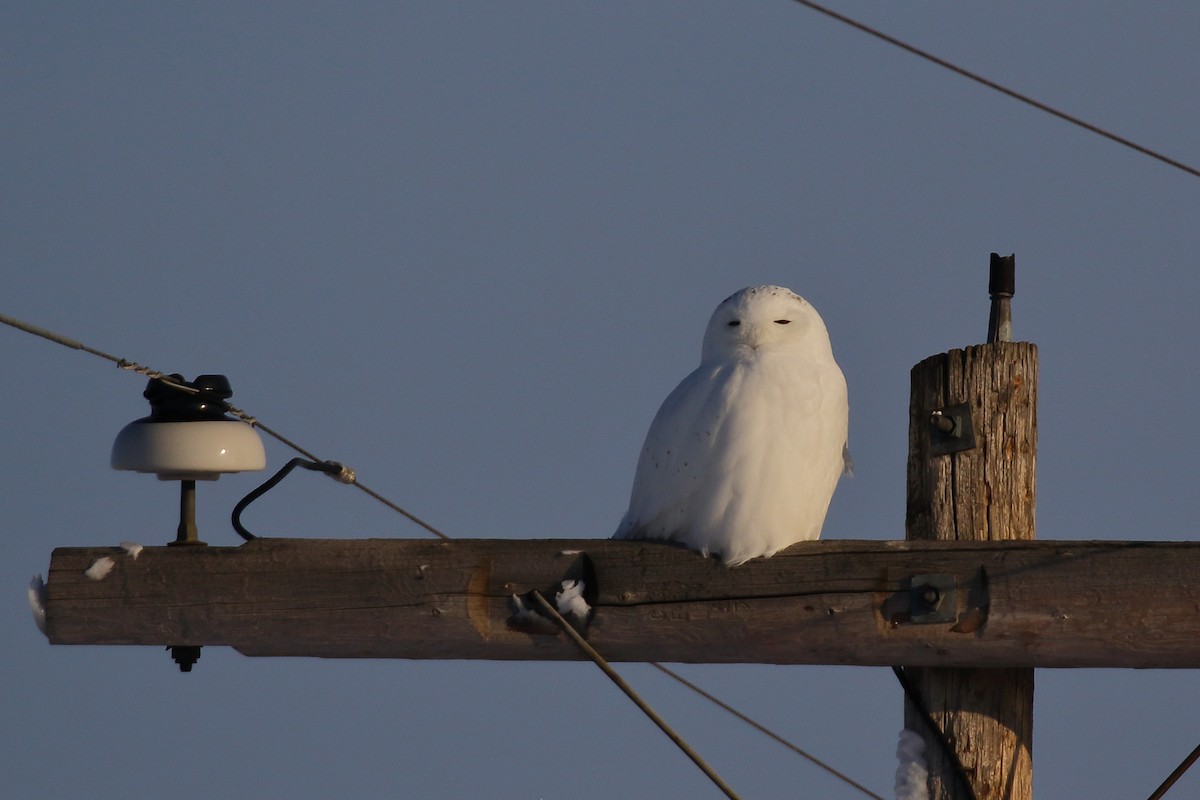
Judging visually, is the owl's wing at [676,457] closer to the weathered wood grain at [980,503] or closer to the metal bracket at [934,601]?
the weathered wood grain at [980,503]

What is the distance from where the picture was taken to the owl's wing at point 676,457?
3.54m

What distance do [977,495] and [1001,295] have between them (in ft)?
1.71

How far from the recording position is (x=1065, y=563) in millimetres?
3000

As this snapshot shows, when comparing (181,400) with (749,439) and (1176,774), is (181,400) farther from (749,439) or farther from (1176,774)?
(1176,774)

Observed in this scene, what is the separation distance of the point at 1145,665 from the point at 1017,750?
41 centimetres

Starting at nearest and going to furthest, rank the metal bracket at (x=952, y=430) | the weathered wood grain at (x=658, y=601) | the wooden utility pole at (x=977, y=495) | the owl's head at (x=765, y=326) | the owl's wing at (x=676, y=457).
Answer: the weathered wood grain at (x=658, y=601)
the wooden utility pole at (x=977, y=495)
the metal bracket at (x=952, y=430)
the owl's wing at (x=676, y=457)
the owl's head at (x=765, y=326)

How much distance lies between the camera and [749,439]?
358cm

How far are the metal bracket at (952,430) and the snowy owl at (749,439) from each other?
0.37 m

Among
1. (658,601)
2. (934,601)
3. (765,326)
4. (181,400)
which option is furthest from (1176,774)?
(181,400)

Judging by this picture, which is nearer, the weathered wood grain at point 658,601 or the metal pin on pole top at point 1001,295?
the weathered wood grain at point 658,601

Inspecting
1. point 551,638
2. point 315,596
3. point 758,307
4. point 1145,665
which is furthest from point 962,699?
point 315,596

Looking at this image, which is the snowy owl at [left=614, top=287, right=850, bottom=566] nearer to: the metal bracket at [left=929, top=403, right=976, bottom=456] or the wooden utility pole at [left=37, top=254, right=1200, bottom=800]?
the wooden utility pole at [left=37, top=254, right=1200, bottom=800]

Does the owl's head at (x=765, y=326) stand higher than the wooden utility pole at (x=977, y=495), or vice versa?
the owl's head at (x=765, y=326)

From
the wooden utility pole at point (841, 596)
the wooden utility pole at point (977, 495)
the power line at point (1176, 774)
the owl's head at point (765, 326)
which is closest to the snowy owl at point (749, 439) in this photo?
the owl's head at point (765, 326)
